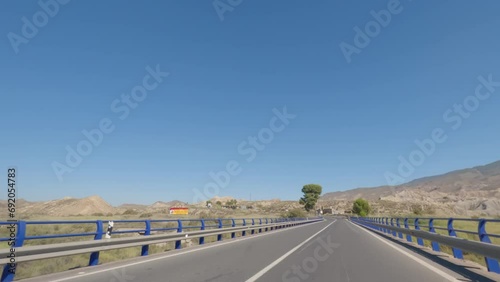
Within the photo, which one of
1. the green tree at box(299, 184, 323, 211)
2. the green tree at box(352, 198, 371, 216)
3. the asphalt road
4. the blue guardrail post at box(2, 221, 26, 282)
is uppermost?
the green tree at box(299, 184, 323, 211)

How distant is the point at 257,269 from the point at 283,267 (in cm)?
86

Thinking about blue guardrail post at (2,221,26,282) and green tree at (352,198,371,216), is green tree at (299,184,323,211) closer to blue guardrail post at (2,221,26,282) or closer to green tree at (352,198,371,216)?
green tree at (352,198,371,216)

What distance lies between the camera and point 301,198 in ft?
545

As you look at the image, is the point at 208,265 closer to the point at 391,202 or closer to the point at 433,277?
the point at 433,277

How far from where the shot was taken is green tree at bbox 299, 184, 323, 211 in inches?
6442

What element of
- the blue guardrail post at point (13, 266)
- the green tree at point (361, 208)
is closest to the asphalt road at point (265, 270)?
the blue guardrail post at point (13, 266)

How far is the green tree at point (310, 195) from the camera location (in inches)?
6442

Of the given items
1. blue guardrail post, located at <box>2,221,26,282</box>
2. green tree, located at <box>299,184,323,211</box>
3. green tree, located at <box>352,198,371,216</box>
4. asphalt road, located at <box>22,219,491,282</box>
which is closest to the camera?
blue guardrail post, located at <box>2,221,26,282</box>

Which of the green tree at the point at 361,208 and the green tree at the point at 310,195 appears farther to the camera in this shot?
the green tree at the point at 310,195

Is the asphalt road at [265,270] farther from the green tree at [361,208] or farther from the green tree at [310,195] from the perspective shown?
the green tree at [310,195]

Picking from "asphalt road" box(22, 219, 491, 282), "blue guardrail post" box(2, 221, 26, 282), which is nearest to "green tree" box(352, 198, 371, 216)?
"asphalt road" box(22, 219, 491, 282)

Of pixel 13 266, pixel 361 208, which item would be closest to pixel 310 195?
pixel 361 208

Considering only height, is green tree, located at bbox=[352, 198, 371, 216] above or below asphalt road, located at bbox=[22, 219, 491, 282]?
above

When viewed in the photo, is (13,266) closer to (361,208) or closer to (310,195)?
(361,208)
